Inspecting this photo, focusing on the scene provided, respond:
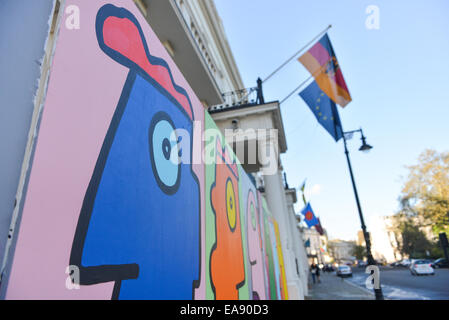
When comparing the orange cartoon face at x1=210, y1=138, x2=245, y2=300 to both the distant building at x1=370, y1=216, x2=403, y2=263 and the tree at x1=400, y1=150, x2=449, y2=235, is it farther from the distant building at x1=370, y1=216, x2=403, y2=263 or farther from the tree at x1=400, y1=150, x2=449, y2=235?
the distant building at x1=370, y1=216, x2=403, y2=263

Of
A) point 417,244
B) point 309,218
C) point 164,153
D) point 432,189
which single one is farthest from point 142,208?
point 417,244

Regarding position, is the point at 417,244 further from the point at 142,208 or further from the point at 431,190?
the point at 142,208

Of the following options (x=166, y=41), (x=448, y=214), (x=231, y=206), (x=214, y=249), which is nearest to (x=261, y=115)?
(x=166, y=41)

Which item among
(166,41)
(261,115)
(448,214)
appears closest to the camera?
(166,41)

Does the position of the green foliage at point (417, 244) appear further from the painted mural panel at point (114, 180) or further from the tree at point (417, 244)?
the painted mural panel at point (114, 180)

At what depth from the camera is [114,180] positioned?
1.34m

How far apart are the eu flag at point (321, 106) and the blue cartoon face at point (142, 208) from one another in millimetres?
7847

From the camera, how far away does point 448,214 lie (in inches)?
1030

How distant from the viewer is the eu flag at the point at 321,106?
360 inches

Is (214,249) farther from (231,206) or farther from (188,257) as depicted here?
(231,206)

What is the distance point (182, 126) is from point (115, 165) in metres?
1.05

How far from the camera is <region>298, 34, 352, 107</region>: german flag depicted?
9.21 metres

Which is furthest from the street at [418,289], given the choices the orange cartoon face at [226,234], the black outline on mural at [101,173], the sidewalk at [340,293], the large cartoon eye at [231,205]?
the black outline on mural at [101,173]

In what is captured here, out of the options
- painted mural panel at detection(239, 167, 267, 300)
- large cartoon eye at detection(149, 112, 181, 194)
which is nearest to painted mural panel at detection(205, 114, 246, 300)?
painted mural panel at detection(239, 167, 267, 300)
